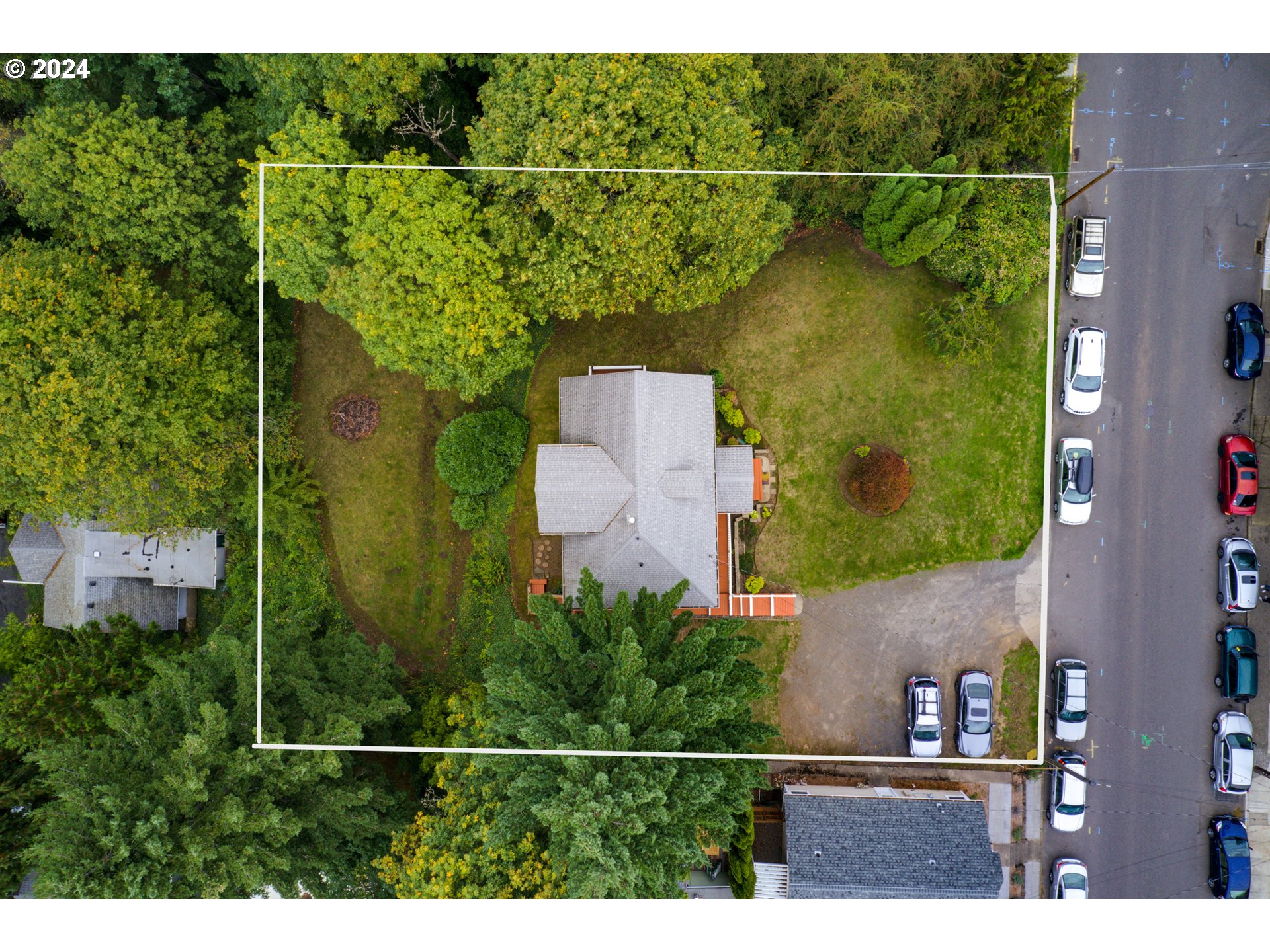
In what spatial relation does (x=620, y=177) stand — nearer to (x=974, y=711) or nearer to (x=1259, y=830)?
(x=974, y=711)

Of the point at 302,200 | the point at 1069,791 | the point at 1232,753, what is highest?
the point at 302,200

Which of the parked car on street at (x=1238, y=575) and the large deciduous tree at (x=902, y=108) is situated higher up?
the large deciduous tree at (x=902, y=108)

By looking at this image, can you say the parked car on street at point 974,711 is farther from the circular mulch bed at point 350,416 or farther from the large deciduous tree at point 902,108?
the circular mulch bed at point 350,416

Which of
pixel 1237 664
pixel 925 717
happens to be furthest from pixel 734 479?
pixel 1237 664

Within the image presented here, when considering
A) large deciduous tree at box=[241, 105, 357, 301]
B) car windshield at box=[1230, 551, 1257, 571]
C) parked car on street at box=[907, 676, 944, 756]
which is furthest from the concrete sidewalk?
large deciduous tree at box=[241, 105, 357, 301]

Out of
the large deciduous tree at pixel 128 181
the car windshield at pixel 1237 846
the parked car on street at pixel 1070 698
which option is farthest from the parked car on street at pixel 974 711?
the large deciduous tree at pixel 128 181

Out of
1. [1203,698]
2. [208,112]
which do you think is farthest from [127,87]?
[1203,698]
